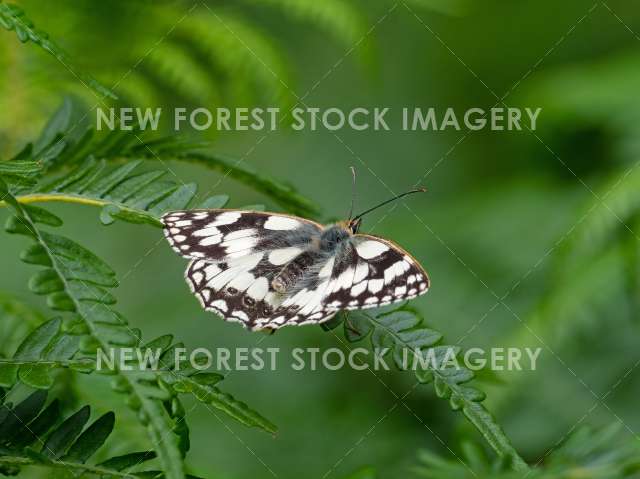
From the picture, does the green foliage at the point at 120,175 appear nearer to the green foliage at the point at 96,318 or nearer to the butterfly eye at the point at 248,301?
the green foliage at the point at 96,318

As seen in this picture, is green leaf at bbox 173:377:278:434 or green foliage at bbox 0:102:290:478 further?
green leaf at bbox 173:377:278:434

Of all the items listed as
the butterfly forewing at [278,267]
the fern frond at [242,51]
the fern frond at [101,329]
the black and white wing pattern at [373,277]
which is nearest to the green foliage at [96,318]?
the fern frond at [101,329]

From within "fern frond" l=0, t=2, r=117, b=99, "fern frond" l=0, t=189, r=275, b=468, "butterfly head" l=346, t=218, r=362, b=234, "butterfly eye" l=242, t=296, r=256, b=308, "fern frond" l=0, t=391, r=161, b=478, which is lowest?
"fern frond" l=0, t=391, r=161, b=478

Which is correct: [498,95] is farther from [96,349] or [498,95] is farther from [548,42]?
[96,349]

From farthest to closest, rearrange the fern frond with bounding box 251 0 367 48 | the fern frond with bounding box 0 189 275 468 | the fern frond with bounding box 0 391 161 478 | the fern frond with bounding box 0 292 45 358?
the fern frond with bounding box 251 0 367 48, the fern frond with bounding box 0 292 45 358, the fern frond with bounding box 0 391 161 478, the fern frond with bounding box 0 189 275 468

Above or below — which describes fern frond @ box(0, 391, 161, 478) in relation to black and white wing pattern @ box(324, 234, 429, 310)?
below

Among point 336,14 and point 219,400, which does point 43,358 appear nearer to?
point 219,400

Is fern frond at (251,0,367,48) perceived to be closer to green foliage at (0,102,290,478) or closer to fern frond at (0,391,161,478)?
green foliage at (0,102,290,478)

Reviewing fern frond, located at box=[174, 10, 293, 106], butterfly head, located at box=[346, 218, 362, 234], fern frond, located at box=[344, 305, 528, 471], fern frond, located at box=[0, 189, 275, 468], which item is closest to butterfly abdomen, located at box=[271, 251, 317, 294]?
butterfly head, located at box=[346, 218, 362, 234]
